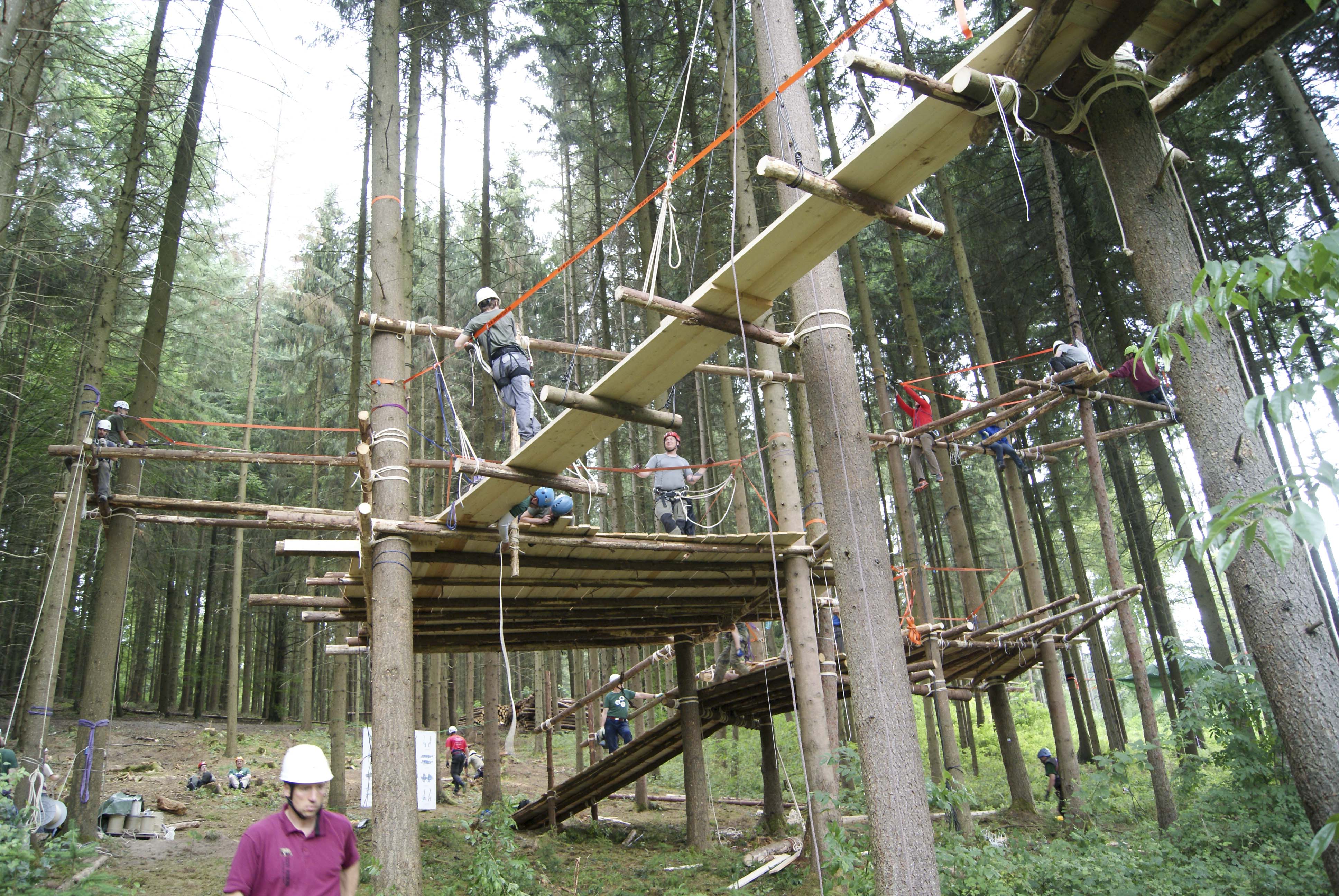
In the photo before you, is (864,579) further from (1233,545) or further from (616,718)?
(616,718)

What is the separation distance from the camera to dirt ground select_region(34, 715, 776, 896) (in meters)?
8.90

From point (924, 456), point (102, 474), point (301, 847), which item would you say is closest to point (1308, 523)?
point (301, 847)

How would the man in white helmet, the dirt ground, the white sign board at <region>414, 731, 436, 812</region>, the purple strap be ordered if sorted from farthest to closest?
the white sign board at <region>414, 731, 436, 812</region> → the dirt ground → the purple strap → the man in white helmet

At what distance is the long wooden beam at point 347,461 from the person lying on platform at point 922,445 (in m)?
5.42

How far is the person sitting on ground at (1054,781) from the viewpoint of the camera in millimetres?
11586

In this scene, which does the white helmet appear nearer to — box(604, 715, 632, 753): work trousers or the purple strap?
the purple strap

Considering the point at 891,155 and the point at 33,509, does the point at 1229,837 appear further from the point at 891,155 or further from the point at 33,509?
the point at 33,509

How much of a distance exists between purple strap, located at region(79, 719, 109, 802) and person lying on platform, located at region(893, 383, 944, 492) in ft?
33.7

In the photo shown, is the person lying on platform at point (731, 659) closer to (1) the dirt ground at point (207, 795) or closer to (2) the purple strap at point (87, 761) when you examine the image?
(1) the dirt ground at point (207, 795)

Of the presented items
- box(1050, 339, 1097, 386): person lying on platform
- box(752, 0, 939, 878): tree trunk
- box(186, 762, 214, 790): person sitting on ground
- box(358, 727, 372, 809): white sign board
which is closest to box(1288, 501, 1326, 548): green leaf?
box(752, 0, 939, 878): tree trunk

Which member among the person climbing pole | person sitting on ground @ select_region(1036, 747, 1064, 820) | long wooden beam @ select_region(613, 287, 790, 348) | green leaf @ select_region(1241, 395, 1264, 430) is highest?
the person climbing pole

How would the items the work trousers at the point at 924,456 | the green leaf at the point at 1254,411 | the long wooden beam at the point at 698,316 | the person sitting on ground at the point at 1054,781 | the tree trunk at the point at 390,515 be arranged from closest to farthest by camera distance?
the green leaf at the point at 1254,411 < the long wooden beam at the point at 698,316 < the tree trunk at the point at 390,515 < the work trousers at the point at 924,456 < the person sitting on ground at the point at 1054,781

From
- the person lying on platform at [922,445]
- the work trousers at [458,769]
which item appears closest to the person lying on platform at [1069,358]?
the person lying on platform at [922,445]

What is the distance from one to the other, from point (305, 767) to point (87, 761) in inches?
287
